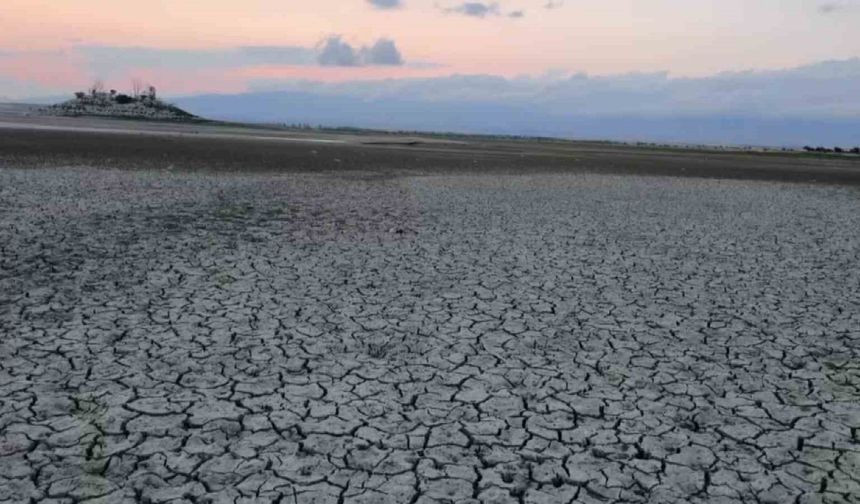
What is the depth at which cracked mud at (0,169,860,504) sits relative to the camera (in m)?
3.63

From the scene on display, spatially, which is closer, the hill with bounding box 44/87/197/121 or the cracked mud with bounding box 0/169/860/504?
the cracked mud with bounding box 0/169/860/504

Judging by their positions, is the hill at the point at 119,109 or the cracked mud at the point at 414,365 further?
the hill at the point at 119,109

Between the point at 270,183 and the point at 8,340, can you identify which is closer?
the point at 8,340

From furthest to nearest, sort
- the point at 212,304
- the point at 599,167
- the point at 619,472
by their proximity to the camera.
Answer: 1. the point at 599,167
2. the point at 212,304
3. the point at 619,472

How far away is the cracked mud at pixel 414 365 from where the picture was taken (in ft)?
11.9

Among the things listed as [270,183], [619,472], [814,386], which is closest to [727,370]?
[814,386]

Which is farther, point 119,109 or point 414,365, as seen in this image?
point 119,109

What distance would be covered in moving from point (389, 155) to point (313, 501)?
32173mm

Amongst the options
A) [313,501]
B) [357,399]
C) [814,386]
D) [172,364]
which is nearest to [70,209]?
[172,364]

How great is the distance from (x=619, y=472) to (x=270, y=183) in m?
16.2

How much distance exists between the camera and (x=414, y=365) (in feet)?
17.3

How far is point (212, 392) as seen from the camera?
4.58 metres

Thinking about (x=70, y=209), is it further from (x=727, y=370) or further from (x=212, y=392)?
(x=727, y=370)

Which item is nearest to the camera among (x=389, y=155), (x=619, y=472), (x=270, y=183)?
(x=619, y=472)
